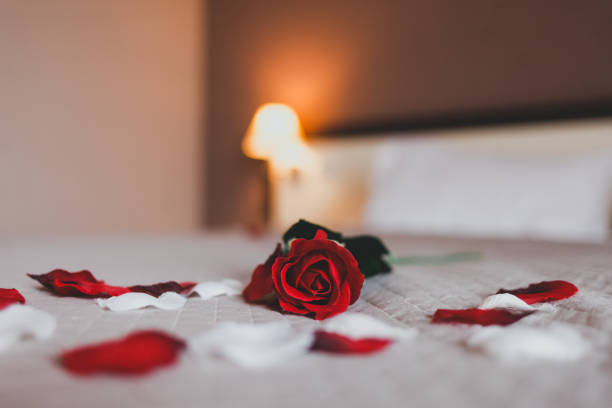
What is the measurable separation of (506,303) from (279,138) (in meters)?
2.09

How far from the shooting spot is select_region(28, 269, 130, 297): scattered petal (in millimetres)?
607

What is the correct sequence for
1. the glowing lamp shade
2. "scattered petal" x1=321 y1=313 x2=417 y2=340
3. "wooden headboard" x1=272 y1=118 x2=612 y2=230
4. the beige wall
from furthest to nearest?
the glowing lamp shade < the beige wall < "wooden headboard" x1=272 y1=118 x2=612 y2=230 < "scattered petal" x1=321 y1=313 x2=417 y2=340

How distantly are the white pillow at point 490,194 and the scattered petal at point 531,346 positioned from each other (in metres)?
1.54

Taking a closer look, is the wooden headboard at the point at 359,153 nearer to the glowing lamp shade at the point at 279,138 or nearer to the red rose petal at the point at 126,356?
the glowing lamp shade at the point at 279,138

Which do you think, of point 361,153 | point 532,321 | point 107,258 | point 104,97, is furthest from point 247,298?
point 104,97

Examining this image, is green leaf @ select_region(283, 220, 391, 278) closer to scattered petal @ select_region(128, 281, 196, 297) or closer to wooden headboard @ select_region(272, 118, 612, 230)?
scattered petal @ select_region(128, 281, 196, 297)

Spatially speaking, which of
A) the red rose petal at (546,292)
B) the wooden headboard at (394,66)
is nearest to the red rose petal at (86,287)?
the red rose petal at (546,292)

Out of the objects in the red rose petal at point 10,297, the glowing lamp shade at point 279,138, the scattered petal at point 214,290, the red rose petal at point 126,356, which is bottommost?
the scattered petal at point 214,290

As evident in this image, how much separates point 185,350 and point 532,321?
36 cm

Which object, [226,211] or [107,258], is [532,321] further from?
[226,211]

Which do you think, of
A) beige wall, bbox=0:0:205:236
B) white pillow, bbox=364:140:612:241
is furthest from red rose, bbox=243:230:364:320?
beige wall, bbox=0:0:205:236

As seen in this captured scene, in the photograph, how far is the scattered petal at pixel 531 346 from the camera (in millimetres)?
365

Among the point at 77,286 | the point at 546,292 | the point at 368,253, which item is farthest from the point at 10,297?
the point at 546,292

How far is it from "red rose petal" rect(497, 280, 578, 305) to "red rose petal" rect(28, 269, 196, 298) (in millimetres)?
460
